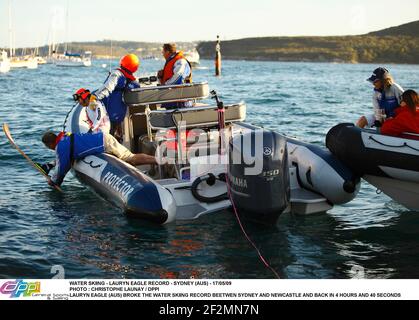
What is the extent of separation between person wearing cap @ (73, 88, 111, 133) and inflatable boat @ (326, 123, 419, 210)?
2.94m

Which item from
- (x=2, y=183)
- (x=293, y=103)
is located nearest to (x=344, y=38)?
(x=293, y=103)

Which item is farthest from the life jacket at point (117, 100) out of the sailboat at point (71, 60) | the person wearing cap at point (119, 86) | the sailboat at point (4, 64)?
the sailboat at point (71, 60)

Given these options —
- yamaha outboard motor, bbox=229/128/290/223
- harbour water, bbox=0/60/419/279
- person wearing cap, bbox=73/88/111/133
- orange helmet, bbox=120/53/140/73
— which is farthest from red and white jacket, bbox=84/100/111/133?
yamaha outboard motor, bbox=229/128/290/223

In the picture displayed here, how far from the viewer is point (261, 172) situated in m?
5.55

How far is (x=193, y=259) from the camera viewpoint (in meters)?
5.53

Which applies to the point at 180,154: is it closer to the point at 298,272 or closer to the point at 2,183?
the point at 298,272

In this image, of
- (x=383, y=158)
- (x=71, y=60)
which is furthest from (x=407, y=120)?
(x=71, y=60)

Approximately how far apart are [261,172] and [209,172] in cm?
105

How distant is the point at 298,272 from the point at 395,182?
1.85 meters

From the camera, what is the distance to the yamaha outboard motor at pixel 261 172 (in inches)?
219

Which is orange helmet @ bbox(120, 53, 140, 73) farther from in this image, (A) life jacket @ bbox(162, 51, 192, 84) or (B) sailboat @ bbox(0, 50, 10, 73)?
(B) sailboat @ bbox(0, 50, 10, 73)

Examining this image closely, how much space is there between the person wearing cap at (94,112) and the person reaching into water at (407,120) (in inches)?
141

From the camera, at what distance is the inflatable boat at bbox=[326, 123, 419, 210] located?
608 centimetres

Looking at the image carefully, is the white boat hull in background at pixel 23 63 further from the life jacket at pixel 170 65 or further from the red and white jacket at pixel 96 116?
the red and white jacket at pixel 96 116
